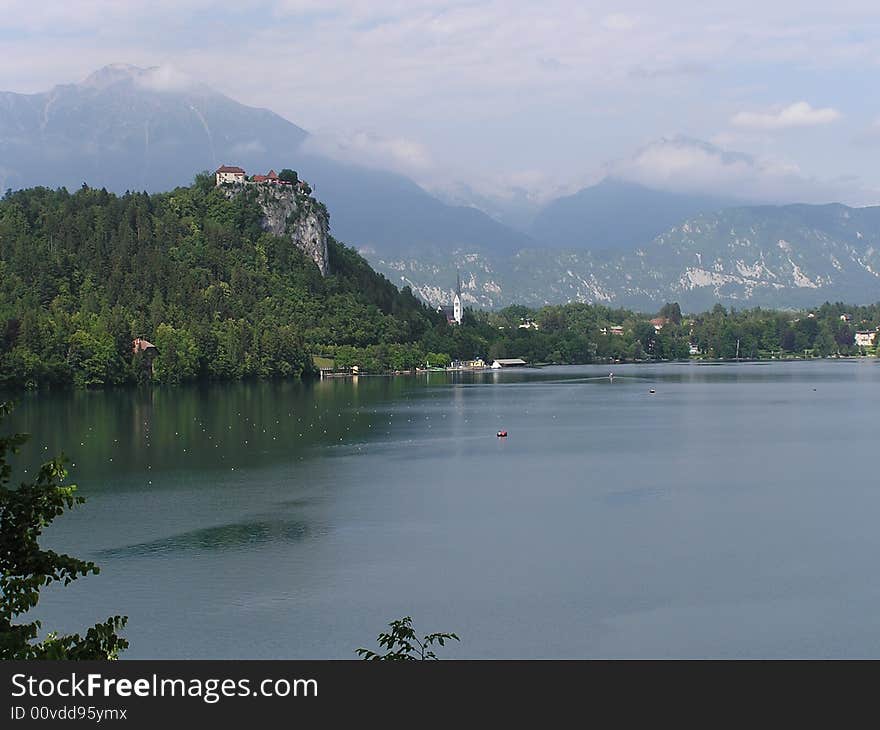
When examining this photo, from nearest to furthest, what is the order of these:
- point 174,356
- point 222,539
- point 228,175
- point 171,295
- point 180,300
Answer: point 222,539 < point 174,356 < point 180,300 < point 171,295 < point 228,175

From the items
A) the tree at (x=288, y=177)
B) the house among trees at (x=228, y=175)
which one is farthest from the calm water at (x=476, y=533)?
the tree at (x=288, y=177)

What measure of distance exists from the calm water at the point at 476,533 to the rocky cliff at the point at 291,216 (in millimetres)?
87745

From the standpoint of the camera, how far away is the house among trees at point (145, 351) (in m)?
118

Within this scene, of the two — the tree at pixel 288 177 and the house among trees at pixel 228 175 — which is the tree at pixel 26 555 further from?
the tree at pixel 288 177

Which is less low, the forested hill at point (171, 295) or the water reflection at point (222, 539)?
the forested hill at point (171, 295)

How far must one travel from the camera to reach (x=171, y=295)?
461ft

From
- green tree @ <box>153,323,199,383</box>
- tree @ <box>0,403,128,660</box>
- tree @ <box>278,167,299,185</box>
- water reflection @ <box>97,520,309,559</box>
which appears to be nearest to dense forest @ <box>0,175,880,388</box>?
green tree @ <box>153,323,199,383</box>

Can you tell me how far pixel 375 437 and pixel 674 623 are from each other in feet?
137

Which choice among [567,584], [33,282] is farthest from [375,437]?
[33,282]

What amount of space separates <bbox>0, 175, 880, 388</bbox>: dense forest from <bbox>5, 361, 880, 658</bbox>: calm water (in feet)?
123

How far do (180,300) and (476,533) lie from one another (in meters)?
107

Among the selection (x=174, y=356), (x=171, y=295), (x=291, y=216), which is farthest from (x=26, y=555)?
(x=291, y=216)

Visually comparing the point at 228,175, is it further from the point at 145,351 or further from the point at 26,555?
the point at 26,555

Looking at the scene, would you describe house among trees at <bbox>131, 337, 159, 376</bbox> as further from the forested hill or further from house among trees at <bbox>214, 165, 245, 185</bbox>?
house among trees at <bbox>214, 165, 245, 185</bbox>
